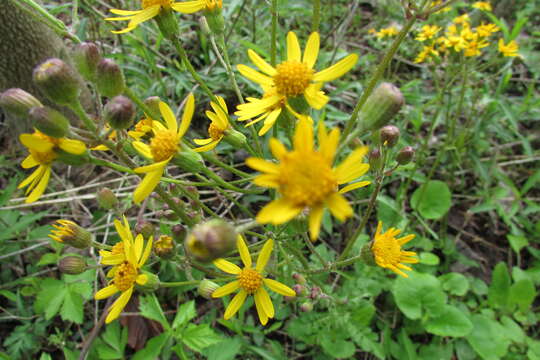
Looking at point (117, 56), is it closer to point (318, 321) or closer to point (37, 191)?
point (37, 191)

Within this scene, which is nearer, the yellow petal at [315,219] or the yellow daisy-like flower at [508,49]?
the yellow petal at [315,219]

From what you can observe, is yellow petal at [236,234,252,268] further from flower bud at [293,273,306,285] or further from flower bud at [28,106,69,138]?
flower bud at [28,106,69,138]

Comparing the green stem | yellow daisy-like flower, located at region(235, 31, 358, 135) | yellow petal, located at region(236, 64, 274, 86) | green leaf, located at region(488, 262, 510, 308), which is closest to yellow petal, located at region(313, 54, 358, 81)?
yellow daisy-like flower, located at region(235, 31, 358, 135)

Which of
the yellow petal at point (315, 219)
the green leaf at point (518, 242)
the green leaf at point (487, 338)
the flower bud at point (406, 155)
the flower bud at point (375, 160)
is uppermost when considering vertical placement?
the yellow petal at point (315, 219)

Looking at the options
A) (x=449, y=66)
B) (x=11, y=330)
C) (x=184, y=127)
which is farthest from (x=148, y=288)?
(x=449, y=66)

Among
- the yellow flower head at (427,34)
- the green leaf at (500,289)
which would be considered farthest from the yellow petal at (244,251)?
the yellow flower head at (427,34)

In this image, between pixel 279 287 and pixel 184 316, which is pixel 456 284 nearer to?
pixel 279 287

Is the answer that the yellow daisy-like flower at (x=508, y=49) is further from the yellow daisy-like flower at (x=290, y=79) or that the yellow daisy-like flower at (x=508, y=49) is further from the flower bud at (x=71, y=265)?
the flower bud at (x=71, y=265)
